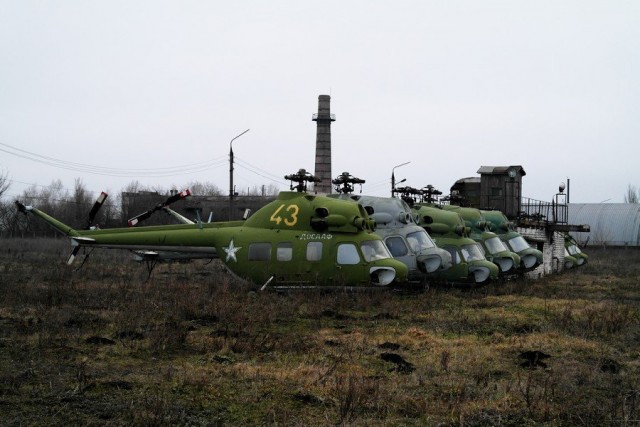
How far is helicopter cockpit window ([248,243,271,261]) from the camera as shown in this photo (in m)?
18.8

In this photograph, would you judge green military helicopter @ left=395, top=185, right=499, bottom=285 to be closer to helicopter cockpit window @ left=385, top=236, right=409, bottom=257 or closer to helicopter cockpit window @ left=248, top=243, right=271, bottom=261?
helicopter cockpit window @ left=385, top=236, right=409, bottom=257

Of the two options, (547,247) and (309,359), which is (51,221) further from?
(547,247)

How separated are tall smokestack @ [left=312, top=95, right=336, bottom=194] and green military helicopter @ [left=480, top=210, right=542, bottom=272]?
2954 centimetres

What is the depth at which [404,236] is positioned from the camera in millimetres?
20141

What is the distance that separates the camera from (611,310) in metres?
15.9

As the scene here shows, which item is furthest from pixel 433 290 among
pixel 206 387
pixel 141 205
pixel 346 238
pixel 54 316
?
pixel 141 205

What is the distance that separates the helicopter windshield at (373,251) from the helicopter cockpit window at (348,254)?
21cm

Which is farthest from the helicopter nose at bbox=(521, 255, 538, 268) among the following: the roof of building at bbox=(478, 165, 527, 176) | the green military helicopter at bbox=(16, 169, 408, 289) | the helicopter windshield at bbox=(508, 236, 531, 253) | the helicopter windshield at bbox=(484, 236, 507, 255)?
the roof of building at bbox=(478, 165, 527, 176)

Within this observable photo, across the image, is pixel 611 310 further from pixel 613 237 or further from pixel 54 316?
pixel 613 237

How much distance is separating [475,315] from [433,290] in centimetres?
505

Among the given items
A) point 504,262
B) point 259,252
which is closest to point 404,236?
point 259,252

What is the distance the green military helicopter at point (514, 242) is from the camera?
26484mm

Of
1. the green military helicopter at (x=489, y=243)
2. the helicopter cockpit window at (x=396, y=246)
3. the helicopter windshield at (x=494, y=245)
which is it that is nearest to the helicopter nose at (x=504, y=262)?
the green military helicopter at (x=489, y=243)

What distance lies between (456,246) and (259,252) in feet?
22.0
